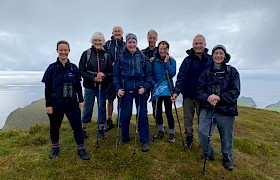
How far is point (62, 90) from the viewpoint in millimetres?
8305

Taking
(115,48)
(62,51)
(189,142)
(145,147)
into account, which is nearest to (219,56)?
(189,142)

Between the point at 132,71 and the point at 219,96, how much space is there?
10.9ft

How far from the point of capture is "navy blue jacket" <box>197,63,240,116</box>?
816 centimetres

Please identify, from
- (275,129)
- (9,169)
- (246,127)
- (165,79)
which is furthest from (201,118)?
(275,129)

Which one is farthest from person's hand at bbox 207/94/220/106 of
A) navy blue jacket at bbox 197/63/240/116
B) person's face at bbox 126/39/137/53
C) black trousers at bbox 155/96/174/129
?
person's face at bbox 126/39/137/53

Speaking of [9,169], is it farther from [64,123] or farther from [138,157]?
[64,123]

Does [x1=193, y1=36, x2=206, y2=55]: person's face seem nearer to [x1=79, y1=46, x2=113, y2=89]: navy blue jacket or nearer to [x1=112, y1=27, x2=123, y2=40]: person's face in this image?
[x1=112, y1=27, x2=123, y2=40]: person's face

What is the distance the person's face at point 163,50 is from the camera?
9.51 metres

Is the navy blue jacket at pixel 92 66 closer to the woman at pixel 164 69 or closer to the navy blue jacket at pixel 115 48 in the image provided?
the navy blue jacket at pixel 115 48

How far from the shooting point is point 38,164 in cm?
879

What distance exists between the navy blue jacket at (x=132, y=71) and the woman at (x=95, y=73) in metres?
0.85

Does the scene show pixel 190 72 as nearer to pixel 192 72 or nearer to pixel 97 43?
pixel 192 72

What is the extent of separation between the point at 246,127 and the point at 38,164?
1448 centimetres

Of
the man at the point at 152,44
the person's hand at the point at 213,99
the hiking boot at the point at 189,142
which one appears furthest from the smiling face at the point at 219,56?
the hiking boot at the point at 189,142
